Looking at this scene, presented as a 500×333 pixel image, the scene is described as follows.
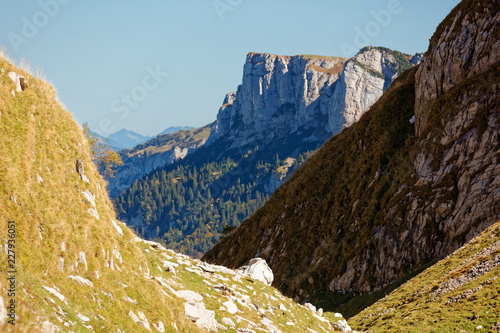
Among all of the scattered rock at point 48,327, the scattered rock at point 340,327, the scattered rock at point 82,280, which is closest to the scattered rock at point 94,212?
the scattered rock at point 82,280

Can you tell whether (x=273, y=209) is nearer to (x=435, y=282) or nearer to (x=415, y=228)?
(x=415, y=228)

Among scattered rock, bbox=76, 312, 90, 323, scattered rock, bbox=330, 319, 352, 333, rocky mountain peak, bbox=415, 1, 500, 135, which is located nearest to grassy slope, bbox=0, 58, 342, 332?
scattered rock, bbox=76, 312, 90, 323

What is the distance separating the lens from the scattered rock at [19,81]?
64.5 feet

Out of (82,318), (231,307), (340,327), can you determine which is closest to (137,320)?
(82,318)

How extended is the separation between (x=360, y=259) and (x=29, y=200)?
132 ft

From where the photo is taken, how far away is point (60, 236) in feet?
53.1

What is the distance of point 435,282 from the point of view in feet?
114

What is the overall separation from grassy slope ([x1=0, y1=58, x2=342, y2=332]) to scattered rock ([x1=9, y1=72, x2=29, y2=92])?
0.29 meters

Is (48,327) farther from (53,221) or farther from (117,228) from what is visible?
(117,228)

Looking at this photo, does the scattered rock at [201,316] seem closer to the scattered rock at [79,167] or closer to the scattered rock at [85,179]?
the scattered rock at [85,179]

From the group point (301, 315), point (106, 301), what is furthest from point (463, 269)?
point (106, 301)

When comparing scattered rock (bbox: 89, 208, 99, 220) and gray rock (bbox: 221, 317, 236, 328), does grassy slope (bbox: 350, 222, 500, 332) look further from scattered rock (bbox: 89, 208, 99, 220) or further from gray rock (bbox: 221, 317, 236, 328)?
scattered rock (bbox: 89, 208, 99, 220)

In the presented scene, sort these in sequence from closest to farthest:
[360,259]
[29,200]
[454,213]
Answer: [29,200] → [454,213] → [360,259]

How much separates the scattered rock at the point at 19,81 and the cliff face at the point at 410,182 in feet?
129
